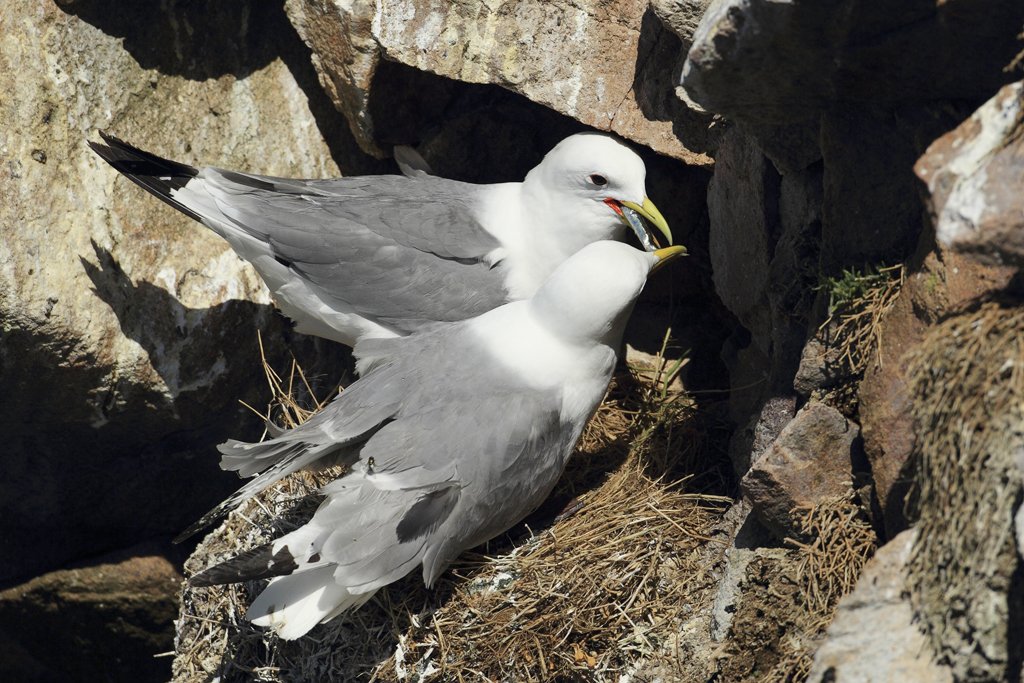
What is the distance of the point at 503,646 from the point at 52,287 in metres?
1.94

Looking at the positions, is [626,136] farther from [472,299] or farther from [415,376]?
[415,376]

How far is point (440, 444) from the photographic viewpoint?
327 centimetres

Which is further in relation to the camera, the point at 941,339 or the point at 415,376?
the point at 415,376

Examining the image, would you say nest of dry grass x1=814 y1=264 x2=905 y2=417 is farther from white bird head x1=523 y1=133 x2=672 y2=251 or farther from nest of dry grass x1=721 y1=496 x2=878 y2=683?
white bird head x1=523 y1=133 x2=672 y2=251

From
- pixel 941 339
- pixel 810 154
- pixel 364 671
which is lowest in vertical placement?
pixel 364 671

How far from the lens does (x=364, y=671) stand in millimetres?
3379

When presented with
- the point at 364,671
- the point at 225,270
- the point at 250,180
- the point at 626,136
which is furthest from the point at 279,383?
the point at 626,136

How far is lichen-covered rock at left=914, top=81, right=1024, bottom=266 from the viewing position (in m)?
2.04

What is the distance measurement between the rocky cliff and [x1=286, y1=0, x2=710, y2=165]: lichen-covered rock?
0.01 m

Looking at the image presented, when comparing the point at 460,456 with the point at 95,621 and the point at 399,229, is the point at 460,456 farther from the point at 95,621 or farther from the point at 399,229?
the point at 95,621

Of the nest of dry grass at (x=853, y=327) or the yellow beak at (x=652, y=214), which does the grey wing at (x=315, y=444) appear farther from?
the nest of dry grass at (x=853, y=327)

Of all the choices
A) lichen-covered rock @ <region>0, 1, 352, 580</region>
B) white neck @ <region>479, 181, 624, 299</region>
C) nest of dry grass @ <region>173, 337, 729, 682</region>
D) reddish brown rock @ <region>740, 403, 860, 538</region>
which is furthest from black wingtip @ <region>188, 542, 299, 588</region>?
reddish brown rock @ <region>740, 403, 860, 538</region>

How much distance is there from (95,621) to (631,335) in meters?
2.62

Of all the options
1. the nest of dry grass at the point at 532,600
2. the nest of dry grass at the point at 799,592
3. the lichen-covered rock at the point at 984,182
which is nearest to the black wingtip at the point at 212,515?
the nest of dry grass at the point at 532,600
